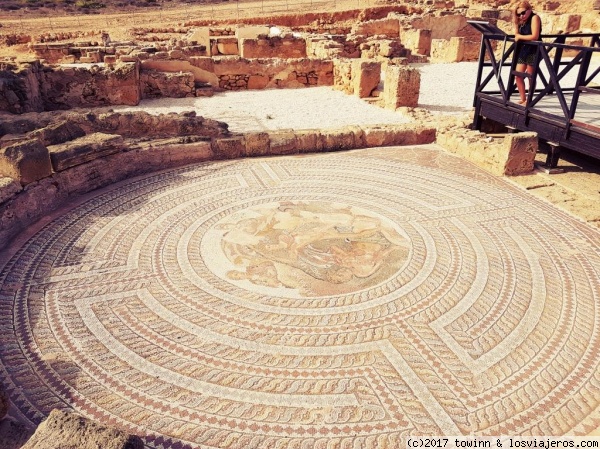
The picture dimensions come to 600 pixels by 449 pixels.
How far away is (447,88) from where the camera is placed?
1398 centimetres

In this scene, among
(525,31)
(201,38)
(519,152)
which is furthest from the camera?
(201,38)

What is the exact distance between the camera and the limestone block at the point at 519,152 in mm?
6526

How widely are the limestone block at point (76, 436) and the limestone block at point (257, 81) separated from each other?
43.6 feet

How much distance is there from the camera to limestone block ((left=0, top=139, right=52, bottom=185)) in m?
5.47

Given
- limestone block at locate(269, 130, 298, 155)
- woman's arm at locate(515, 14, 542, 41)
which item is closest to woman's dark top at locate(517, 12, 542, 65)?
woman's arm at locate(515, 14, 542, 41)

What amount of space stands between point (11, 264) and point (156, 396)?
2.53 metres

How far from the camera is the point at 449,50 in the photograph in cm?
1930

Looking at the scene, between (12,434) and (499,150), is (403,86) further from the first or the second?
(12,434)

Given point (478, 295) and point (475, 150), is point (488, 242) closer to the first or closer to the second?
point (478, 295)

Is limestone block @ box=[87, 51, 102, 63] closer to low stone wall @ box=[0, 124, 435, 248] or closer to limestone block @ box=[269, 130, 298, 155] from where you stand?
low stone wall @ box=[0, 124, 435, 248]

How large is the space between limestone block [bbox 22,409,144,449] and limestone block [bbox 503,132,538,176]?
6.15 metres

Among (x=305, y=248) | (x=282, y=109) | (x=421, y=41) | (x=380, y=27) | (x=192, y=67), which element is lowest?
(x=305, y=248)

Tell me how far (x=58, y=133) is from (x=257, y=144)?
3017 mm

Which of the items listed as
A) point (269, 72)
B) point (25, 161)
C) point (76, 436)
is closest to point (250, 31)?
point (269, 72)
